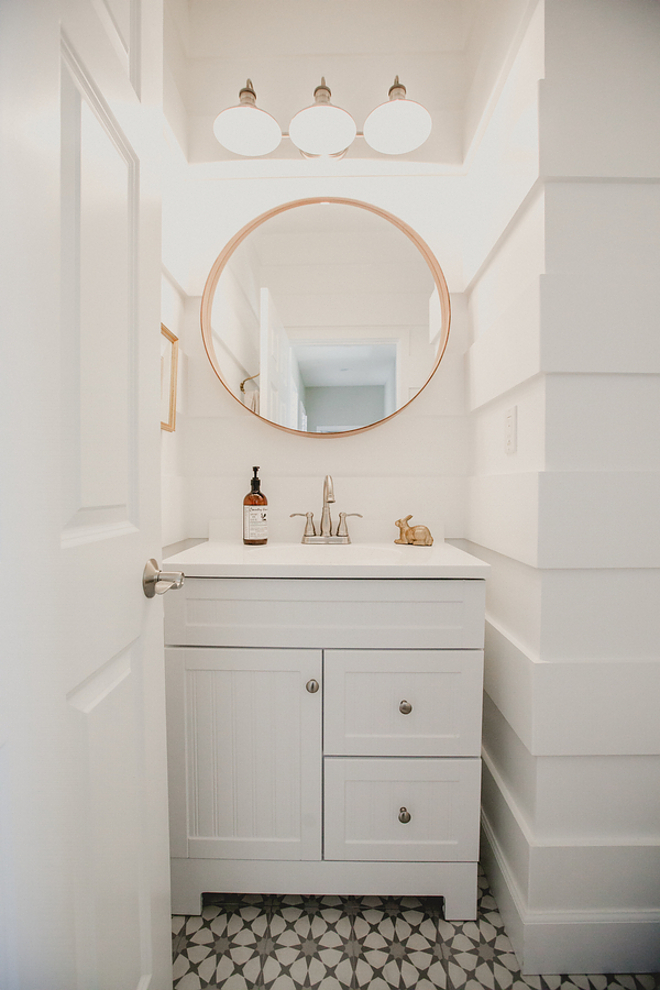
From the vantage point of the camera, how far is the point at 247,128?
62.5 inches

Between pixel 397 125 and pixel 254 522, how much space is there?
1.34 meters

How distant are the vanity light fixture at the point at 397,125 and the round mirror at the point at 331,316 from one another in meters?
0.19

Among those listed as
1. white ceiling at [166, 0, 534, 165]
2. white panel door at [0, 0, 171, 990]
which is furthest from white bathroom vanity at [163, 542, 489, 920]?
white ceiling at [166, 0, 534, 165]

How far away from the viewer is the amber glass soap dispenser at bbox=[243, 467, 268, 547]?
165 centimetres

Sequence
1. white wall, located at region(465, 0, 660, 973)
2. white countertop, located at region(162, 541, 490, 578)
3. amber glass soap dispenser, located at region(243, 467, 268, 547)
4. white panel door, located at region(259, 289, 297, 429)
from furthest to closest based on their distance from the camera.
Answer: white panel door, located at region(259, 289, 297, 429)
amber glass soap dispenser, located at region(243, 467, 268, 547)
white countertop, located at region(162, 541, 490, 578)
white wall, located at region(465, 0, 660, 973)

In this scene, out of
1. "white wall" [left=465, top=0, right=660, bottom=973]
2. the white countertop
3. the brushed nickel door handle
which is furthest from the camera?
the white countertop

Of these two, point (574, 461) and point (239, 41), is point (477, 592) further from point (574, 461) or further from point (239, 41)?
point (239, 41)

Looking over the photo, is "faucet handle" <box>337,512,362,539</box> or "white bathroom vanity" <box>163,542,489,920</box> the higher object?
"faucet handle" <box>337,512,362,539</box>

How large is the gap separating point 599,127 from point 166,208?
118 cm

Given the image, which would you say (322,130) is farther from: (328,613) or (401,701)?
(401,701)

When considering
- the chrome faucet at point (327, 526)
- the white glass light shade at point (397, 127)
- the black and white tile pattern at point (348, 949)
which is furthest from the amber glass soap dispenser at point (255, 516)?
the white glass light shade at point (397, 127)

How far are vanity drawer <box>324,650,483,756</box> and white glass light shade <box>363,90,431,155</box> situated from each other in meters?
1.56

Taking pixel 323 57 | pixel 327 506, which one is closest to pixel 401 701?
pixel 327 506

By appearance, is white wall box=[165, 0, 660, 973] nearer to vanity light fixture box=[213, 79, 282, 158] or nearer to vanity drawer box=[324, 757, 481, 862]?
vanity drawer box=[324, 757, 481, 862]
